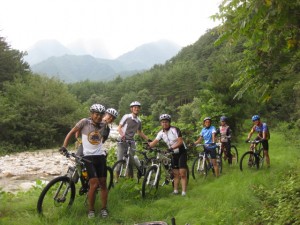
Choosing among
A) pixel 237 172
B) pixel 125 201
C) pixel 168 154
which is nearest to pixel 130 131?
pixel 168 154

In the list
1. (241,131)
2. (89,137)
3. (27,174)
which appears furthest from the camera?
(241,131)

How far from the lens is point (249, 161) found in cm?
1127

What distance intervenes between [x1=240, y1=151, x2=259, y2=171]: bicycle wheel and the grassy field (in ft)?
7.53

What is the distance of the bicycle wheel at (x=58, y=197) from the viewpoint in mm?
6297

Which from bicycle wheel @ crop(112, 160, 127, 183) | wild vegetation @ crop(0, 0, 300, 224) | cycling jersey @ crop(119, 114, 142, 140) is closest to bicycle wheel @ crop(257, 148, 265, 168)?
wild vegetation @ crop(0, 0, 300, 224)

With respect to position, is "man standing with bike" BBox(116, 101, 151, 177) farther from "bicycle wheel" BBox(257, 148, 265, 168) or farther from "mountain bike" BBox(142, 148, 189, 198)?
"bicycle wheel" BBox(257, 148, 265, 168)

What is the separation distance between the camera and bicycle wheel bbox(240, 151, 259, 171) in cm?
1123

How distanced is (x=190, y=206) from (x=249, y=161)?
490 centimetres

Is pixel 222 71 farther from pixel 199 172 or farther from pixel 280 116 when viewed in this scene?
pixel 280 116

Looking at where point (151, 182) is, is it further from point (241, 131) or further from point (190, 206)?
point (241, 131)

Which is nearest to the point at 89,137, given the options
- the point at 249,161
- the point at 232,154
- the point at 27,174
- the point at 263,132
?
the point at 249,161

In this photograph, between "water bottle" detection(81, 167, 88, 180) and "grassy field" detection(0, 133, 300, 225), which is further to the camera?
"water bottle" detection(81, 167, 88, 180)

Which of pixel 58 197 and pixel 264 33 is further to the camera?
pixel 58 197

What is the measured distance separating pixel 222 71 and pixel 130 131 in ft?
38.5
